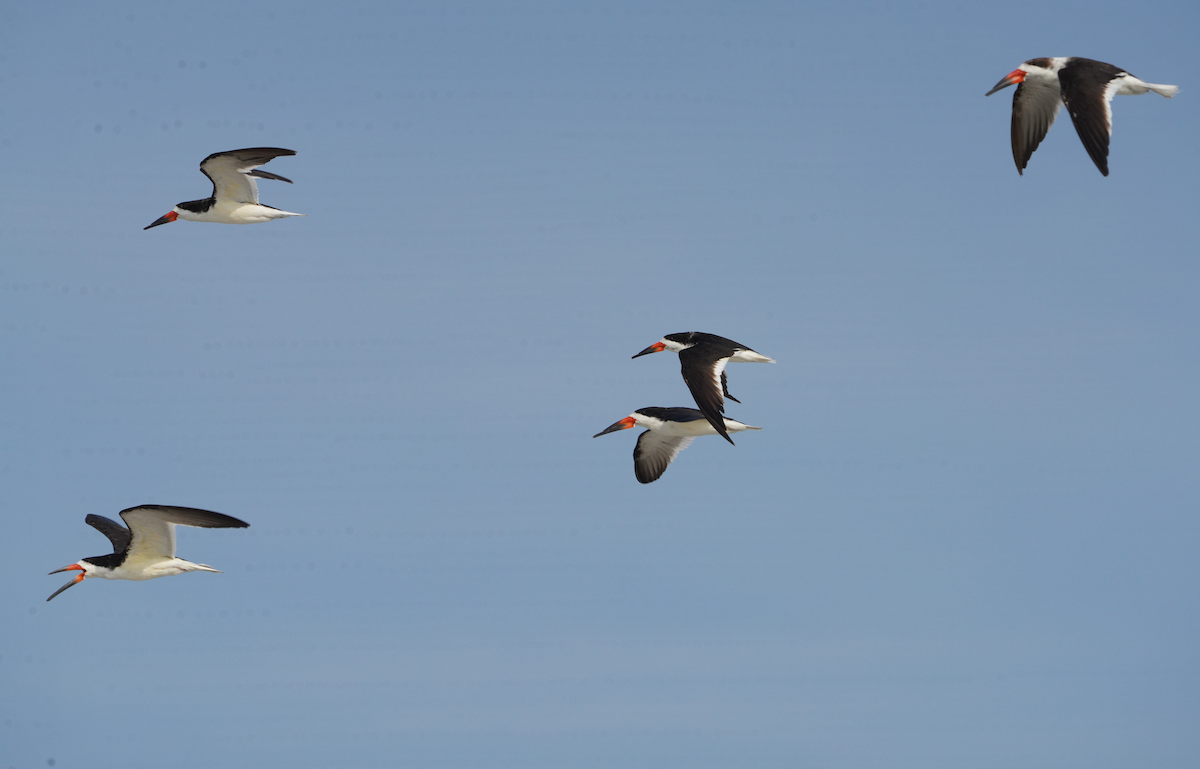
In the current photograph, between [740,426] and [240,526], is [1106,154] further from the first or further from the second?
[240,526]

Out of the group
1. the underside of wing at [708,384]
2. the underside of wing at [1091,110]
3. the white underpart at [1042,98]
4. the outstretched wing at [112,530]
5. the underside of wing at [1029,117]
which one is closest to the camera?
the underside of wing at [1091,110]

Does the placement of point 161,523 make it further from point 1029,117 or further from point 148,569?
point 1029,117

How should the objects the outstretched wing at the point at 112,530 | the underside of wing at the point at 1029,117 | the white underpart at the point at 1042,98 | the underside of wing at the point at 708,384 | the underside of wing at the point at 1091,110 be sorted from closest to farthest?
the underside of wing at the point at 1091,110
the underside of wing at the point at 708,384
the white underpart at the point at 1042,98
the underside of wing at the point at 1029,117
the outstretched wing at the point at 112,530

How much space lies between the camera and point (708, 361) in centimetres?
2355

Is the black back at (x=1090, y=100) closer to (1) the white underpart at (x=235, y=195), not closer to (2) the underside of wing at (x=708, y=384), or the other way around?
(2) the underside of wing at (x=708, y=384)

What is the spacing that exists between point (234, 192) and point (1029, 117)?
14.9 meters

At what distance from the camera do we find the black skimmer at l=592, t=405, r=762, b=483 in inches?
1045

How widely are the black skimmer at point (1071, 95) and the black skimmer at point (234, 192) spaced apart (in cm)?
1332

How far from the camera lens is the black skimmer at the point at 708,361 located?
871 inches

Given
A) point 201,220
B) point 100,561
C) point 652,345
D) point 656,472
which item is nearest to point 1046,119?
point 652,345

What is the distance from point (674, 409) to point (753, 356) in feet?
9.77

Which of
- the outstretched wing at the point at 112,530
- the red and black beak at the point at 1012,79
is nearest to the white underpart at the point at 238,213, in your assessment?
the outstretched wing at the point at 112,530

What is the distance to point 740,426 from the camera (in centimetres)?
2452

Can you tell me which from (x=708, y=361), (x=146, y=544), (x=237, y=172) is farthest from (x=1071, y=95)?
(x=146, y=544)
